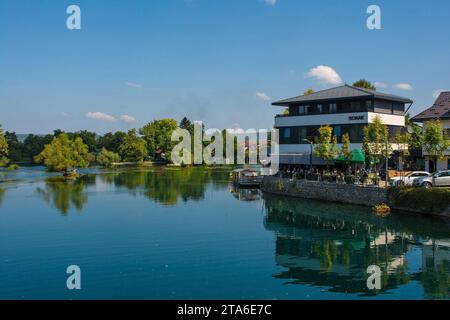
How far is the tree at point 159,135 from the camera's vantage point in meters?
150

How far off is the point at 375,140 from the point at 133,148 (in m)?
111

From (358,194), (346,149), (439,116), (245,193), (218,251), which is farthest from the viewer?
(245,193)

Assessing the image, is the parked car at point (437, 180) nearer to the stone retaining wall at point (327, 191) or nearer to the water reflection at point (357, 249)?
the stone retaining wall at point (327, 191)

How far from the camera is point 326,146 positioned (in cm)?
5231

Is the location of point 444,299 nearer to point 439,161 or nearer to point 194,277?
point 194,277

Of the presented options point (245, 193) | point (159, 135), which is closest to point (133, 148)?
point (159, 135)

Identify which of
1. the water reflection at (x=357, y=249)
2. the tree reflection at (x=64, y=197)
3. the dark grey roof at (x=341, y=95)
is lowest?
the water reflection at (x=357, y=249)

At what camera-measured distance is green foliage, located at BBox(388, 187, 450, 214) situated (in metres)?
37.1

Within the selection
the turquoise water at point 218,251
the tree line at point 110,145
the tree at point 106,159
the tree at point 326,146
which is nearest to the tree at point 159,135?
the tree line at point 110,145

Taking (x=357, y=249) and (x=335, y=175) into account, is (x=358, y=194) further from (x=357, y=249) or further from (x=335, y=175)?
(x=357, y=249)

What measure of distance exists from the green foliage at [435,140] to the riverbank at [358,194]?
6785 mm
